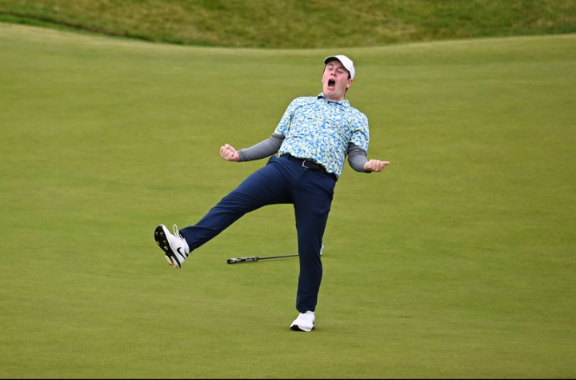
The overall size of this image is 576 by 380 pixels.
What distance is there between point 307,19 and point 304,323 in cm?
2249

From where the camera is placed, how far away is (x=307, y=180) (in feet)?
20.5

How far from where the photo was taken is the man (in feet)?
20.5

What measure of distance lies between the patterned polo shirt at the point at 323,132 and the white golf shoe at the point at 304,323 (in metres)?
0.86

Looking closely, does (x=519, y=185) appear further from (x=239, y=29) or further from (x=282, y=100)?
(x=239, y=29)

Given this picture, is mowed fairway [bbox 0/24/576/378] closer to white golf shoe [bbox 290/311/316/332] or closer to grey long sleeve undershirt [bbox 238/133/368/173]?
white golf shoe [bbox 290/311/316/332]

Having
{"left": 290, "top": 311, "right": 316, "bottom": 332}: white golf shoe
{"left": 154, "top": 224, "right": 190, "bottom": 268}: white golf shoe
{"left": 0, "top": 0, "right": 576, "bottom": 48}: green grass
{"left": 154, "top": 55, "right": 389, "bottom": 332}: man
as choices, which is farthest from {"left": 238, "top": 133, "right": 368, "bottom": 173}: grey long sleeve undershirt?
{"left": 0, "top": 0, "right": 576, "bottom": 48}: green grass

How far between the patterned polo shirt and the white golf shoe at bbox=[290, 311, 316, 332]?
0.86m

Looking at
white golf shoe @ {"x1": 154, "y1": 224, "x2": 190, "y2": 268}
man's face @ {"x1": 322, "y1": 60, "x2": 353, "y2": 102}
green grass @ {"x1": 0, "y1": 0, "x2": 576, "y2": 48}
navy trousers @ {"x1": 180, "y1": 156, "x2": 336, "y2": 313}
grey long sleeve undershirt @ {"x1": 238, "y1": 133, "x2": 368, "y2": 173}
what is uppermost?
green grass @ {"x1": 0, "y1": 0, "x2": 576, "y2": 48}

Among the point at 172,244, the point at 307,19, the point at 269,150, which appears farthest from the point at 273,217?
the point at 307,19

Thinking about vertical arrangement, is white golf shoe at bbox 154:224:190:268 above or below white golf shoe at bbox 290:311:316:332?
above

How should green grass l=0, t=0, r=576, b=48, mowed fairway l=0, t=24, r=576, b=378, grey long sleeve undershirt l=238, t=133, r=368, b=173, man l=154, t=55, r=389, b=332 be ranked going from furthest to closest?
green grass l=0, t=0, r=576, b=48
grey long sleeve undershirt l=238, t=133, r=368, b=173
man l=154, t=55, r=389, b=332
mowed fairway l=0, t=24, r=576, b=378

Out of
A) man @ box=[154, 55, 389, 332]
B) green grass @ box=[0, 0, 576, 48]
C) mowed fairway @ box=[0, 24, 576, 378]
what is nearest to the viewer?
mowed fairway @ box=[0, 24, 576, 378]

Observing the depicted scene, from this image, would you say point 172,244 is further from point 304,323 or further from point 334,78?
point 334,78

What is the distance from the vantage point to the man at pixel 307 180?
20.5 ft
